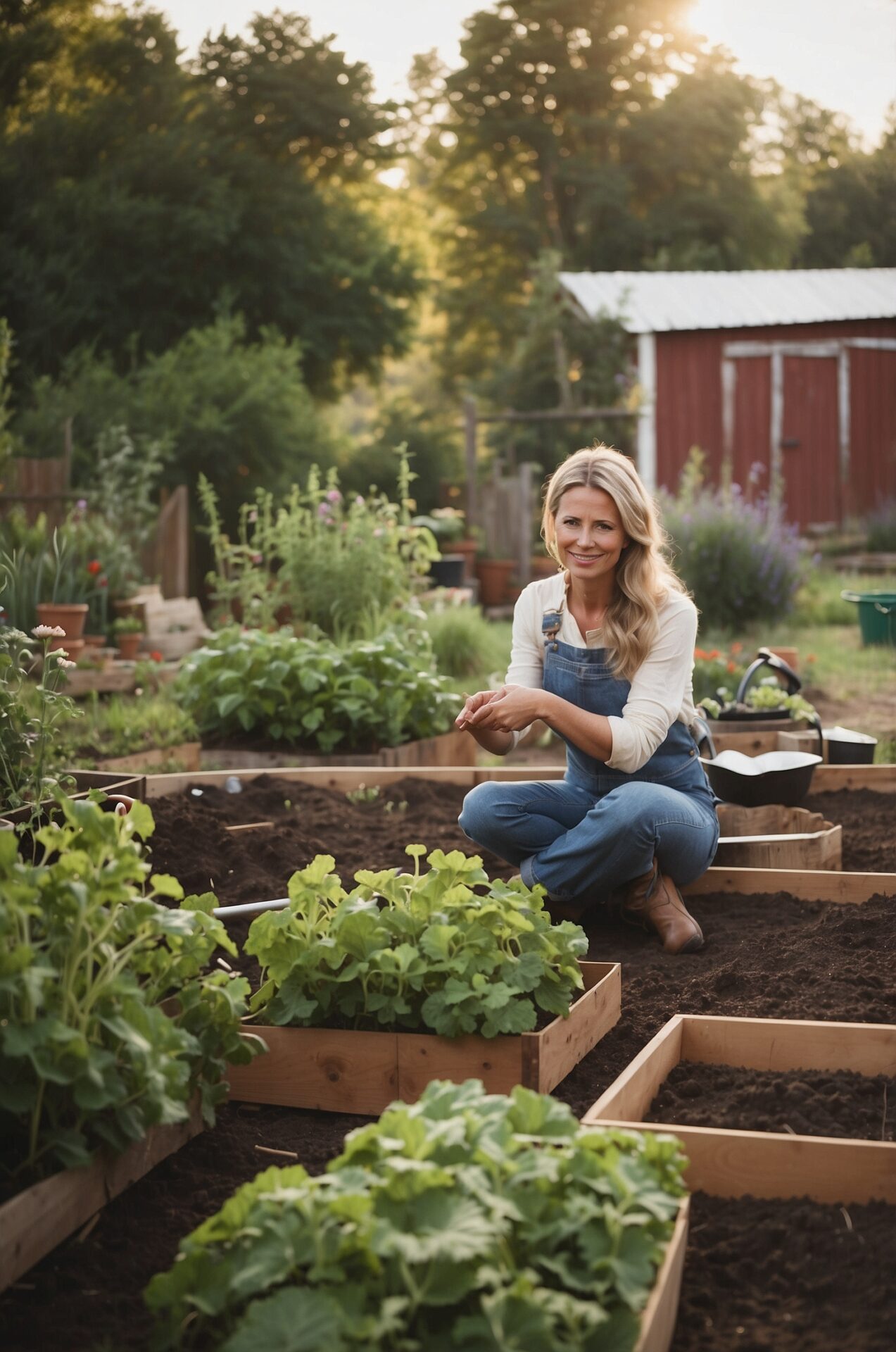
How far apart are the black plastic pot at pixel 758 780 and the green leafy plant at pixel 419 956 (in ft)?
5.38

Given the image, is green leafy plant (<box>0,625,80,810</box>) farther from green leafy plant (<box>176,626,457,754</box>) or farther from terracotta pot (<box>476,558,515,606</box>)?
terracotta pot (<box>476,558,515,606</box>)

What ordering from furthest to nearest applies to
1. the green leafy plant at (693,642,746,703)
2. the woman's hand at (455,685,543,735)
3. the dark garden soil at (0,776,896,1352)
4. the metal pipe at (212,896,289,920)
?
the green leafy plant at (693,642,746,703), the woman's hand at (455,685,543,735), the metal pipe at (212,896,289,920), the dark garden soil at (0,776,896,1352)

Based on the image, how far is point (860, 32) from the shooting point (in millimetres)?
12250

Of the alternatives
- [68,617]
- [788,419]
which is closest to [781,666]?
[68,617]

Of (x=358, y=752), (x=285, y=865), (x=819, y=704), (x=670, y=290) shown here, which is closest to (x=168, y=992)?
(x=285, y=865)

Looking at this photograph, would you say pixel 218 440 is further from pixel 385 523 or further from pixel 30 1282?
pixel 30 1282

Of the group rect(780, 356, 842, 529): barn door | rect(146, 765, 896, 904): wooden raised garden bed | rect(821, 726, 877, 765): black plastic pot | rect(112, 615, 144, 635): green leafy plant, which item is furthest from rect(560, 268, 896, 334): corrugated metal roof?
rect(146, 765, 896, 904): wooden raised garden bed

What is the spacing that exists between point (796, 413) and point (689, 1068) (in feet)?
44.9

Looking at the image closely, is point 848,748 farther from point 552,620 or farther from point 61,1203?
point 61,1203

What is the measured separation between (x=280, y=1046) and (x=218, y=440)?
1105 cm

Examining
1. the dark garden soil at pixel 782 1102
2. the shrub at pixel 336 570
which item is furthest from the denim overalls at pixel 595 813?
the shrub at pixel 336 570

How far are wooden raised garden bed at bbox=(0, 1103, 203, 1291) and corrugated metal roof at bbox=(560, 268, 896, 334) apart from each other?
13401 millimetres

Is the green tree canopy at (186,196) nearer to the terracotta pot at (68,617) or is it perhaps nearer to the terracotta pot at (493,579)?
the terracotta pot at (493,579)

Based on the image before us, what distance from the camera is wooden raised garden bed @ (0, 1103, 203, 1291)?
1.84 metres
